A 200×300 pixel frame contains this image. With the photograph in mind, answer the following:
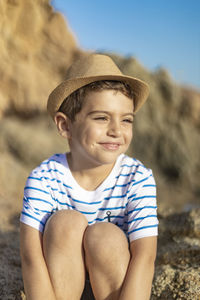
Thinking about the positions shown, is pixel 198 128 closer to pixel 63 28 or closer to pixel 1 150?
pixel 63 28

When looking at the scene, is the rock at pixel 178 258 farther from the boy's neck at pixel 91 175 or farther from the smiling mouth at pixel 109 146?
the smiling mouth at pixel 109 146

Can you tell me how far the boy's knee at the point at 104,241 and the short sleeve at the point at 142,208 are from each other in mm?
110

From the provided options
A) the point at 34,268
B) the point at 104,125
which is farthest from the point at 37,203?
the point at 104,125

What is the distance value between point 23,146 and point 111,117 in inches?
144

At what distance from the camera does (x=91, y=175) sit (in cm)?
210

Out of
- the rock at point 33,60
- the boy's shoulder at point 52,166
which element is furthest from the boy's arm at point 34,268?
the rock at point 33,60

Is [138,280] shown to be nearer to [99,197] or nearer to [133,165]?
[99,197]

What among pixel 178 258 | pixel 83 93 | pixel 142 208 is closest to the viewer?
pixel 142 208

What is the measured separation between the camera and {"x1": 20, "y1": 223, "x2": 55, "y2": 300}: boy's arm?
168 centimetres

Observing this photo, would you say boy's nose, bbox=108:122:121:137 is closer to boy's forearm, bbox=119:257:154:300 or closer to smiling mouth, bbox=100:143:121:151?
smiling mouth, bbox=100:143:121:151

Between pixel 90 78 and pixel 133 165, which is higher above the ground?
pixel 90 78

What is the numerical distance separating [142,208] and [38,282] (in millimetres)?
652

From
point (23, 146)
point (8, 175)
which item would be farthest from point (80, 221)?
point (23, 146)

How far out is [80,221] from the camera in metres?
1.79
